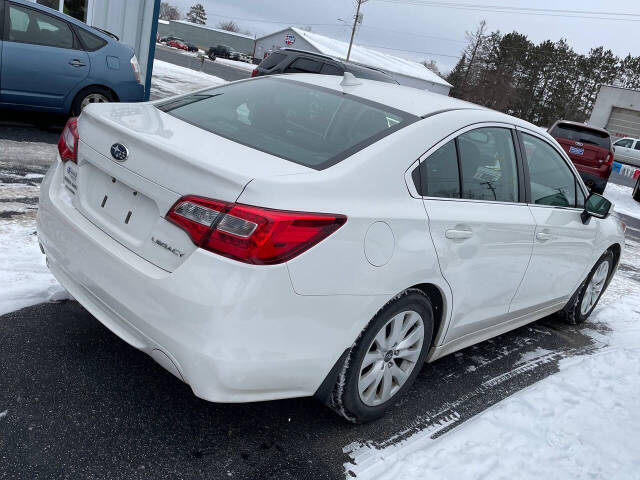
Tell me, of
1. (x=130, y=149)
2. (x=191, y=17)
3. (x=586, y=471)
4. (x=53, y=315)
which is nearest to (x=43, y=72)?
(x=53, y=315)

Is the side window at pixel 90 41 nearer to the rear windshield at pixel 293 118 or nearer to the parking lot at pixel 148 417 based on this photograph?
the rear windshield at pixel 293 118

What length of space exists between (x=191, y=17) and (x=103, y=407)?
145 meters

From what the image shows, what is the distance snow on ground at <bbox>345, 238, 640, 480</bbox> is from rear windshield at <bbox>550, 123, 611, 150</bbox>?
11460 millimetres

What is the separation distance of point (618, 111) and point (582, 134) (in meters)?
41.2

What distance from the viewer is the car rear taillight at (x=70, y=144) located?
2926 millimetres

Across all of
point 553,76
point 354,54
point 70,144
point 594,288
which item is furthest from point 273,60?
point 553,76

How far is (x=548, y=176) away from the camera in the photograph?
4.10m

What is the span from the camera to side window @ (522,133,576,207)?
385 centimetres

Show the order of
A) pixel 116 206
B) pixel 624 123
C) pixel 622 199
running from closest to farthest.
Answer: pixel 116 206
pixel 622 199
pixel 624 123

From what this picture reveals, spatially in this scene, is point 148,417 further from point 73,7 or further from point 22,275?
point 73,7

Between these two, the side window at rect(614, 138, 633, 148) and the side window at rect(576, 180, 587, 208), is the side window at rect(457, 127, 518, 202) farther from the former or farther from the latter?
the side window at rect(614, 138, 633, 148)

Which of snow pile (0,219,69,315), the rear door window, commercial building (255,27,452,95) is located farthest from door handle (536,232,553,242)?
commercial building (255,27,452,95)

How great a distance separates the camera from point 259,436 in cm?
281

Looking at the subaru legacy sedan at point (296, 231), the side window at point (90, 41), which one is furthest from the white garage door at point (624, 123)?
the subaru legacy sedan at point (296, 231)
